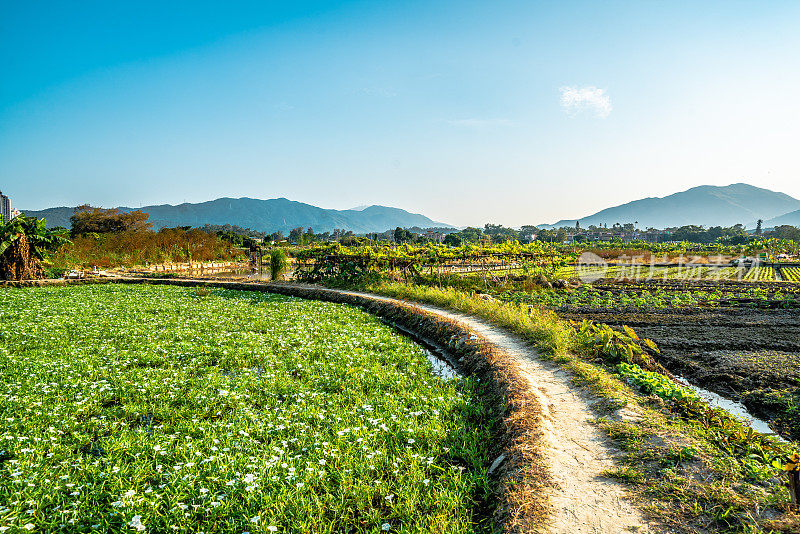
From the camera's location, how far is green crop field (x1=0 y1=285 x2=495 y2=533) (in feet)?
11.4

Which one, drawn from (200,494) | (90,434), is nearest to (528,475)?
(200,494)

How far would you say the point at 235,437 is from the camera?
475 centimetres

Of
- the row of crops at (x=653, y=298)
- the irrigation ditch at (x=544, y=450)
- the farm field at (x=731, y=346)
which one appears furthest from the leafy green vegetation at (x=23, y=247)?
the farm field at (x=731, y=346)

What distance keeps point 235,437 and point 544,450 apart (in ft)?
11.6

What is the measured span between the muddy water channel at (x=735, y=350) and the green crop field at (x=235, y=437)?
14.7 feet

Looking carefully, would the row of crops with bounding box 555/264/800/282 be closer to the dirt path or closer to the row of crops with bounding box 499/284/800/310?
the row of crops with bounding box 499/284/800/310

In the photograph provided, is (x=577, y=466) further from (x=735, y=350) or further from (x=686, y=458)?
(x=735, y=350)

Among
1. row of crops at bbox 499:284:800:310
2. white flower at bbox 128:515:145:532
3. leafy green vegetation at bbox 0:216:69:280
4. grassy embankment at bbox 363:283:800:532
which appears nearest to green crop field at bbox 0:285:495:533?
white flower at bbox 128:515:145:532

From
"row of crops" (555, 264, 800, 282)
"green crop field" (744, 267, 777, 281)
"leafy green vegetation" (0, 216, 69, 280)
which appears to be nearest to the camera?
"leafy green vegetation" (0, 216, 69, 280)

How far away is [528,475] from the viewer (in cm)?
403

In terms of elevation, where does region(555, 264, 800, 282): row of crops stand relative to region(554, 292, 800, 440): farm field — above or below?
above

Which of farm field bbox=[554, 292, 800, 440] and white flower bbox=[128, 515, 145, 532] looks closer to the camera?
white flower bbox=[128, 515, 145, 532]

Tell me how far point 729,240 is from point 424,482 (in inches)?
3691

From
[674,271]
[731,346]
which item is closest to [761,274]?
[674,271]
